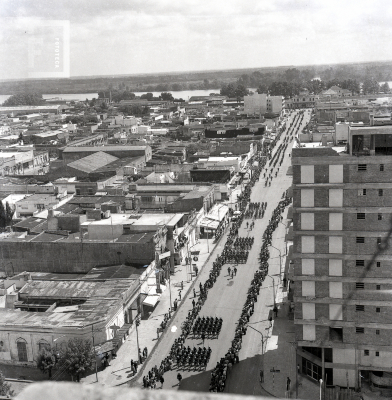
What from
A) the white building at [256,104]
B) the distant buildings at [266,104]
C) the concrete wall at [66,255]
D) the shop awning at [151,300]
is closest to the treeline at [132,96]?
the white building at [256,104]

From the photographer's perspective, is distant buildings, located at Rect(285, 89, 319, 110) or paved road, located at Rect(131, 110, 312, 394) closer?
paved road, located at Rect(131, 110, 312, 394)

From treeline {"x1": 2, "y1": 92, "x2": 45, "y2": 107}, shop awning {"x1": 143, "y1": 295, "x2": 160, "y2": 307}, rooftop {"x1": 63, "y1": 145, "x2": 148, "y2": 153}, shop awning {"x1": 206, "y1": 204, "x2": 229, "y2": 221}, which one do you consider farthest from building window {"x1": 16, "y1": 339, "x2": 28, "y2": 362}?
treeline {"x1": 2, "y1": 92, "x2": 45, "y2": 107}

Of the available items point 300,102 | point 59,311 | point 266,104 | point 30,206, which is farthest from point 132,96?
point 59,311

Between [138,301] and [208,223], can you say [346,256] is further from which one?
[208,223]

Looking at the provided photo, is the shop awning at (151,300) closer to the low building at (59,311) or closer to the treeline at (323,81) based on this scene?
the low building at (59,311)

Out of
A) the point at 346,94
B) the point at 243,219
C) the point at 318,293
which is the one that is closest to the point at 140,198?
the point at 243,219

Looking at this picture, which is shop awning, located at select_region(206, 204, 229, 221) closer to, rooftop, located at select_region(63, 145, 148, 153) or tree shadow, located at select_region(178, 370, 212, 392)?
tree shadow, located at select_region(178, 370, 212, 392)

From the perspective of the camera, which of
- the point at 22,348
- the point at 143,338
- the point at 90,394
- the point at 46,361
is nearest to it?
the point at 90,394
